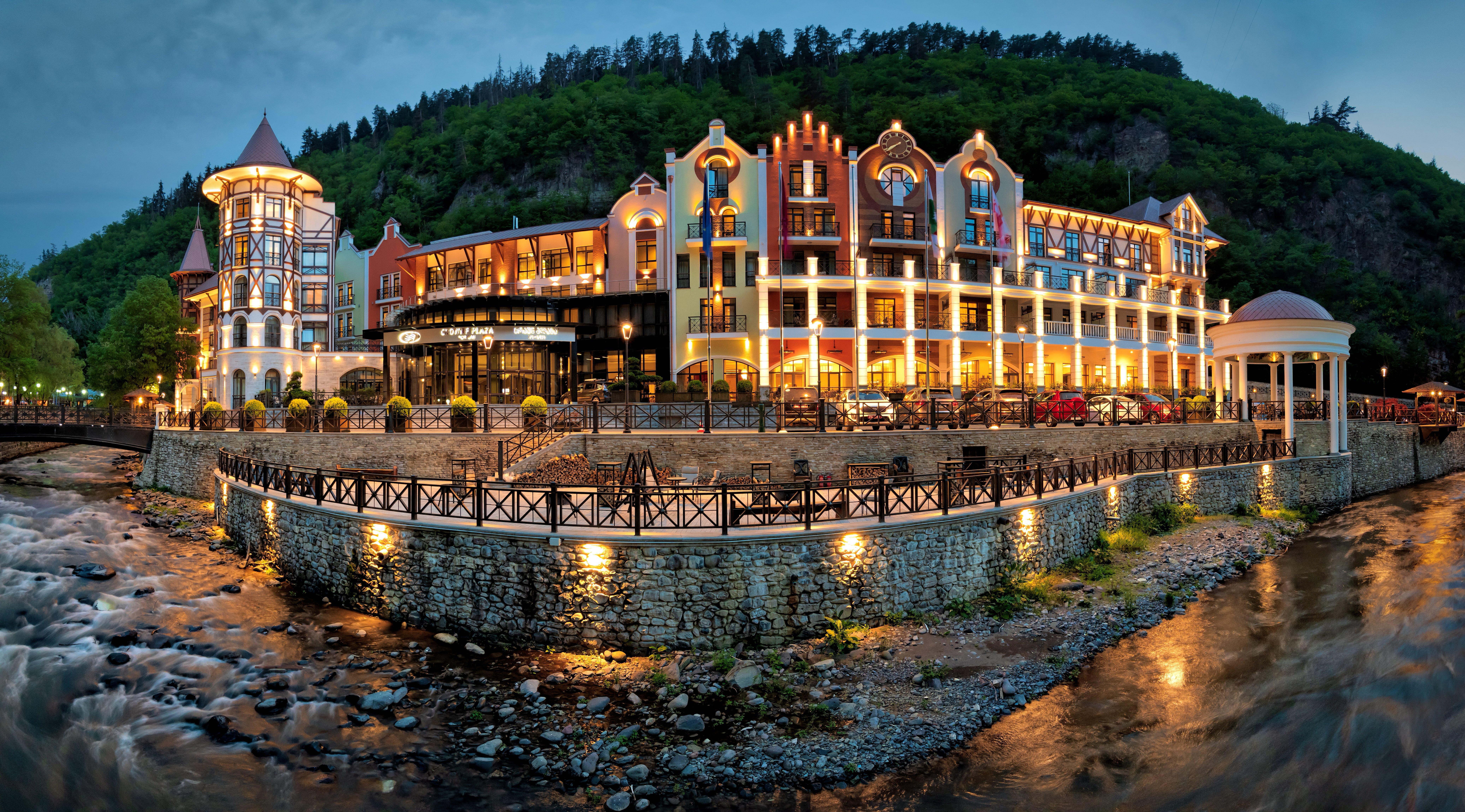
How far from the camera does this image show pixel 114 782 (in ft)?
30.6

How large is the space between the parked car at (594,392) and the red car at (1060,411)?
16.7 meters

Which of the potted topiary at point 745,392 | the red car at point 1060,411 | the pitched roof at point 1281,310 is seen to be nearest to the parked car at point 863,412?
the potted topiary at point 745,392

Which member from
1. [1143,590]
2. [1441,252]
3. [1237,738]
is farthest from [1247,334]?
[1441,252]

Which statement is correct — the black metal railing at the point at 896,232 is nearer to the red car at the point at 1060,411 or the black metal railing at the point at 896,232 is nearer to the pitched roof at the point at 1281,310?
the red car at the point at 1060,411

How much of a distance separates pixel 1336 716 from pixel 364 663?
16227mm

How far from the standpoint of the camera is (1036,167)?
6938 centimetres

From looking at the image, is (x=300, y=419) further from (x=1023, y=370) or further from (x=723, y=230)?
(x=1023, y=370)

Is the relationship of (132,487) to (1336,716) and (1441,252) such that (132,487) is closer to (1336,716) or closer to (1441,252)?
(1336,716)

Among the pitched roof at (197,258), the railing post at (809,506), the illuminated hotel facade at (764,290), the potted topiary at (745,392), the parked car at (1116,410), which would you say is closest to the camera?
the railing post at (809,506)

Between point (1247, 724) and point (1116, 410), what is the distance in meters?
18.2

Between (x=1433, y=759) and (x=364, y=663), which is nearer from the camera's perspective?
(x=1433, y=759)

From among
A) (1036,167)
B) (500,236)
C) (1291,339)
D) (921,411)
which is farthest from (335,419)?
(1036,167)

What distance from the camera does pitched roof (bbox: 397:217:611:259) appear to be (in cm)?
4322

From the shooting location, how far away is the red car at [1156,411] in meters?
27.5
